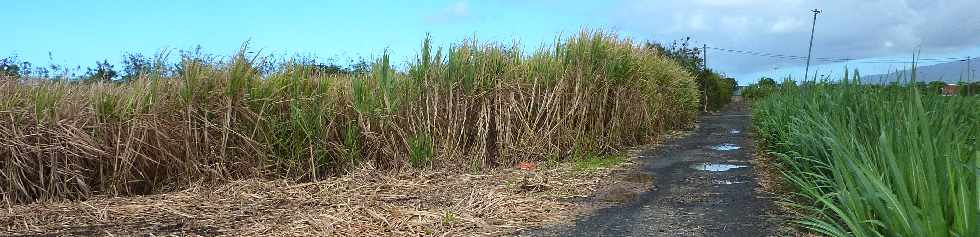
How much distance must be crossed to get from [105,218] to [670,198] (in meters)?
4.03

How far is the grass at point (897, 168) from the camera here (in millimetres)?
2479

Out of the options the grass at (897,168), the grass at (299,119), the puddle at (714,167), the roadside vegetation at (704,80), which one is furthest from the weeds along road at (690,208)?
the roadside vegetation at (704,80)

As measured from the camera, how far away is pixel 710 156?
8.64 m

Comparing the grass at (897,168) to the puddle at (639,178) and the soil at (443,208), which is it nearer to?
the soil at (443,208)

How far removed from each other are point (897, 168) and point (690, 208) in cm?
211

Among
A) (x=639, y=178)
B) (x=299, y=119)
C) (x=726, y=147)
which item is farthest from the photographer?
(x=726, y=147)

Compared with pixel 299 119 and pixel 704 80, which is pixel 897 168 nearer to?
pixel 299 119

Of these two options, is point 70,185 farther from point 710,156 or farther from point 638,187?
point 710,156

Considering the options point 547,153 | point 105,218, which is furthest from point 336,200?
point 547,153

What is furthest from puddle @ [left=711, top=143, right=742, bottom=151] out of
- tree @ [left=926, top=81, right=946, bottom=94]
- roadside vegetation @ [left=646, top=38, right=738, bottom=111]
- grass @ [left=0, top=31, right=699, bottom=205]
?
roadside vegetation @ [left=646, top=38, right=738, bottom=111]

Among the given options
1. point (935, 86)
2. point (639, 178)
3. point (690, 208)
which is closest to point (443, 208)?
point (690, 208)

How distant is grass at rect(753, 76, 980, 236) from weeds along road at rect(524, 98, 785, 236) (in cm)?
43

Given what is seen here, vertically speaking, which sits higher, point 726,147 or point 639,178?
point 726,147

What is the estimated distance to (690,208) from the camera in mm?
4996
